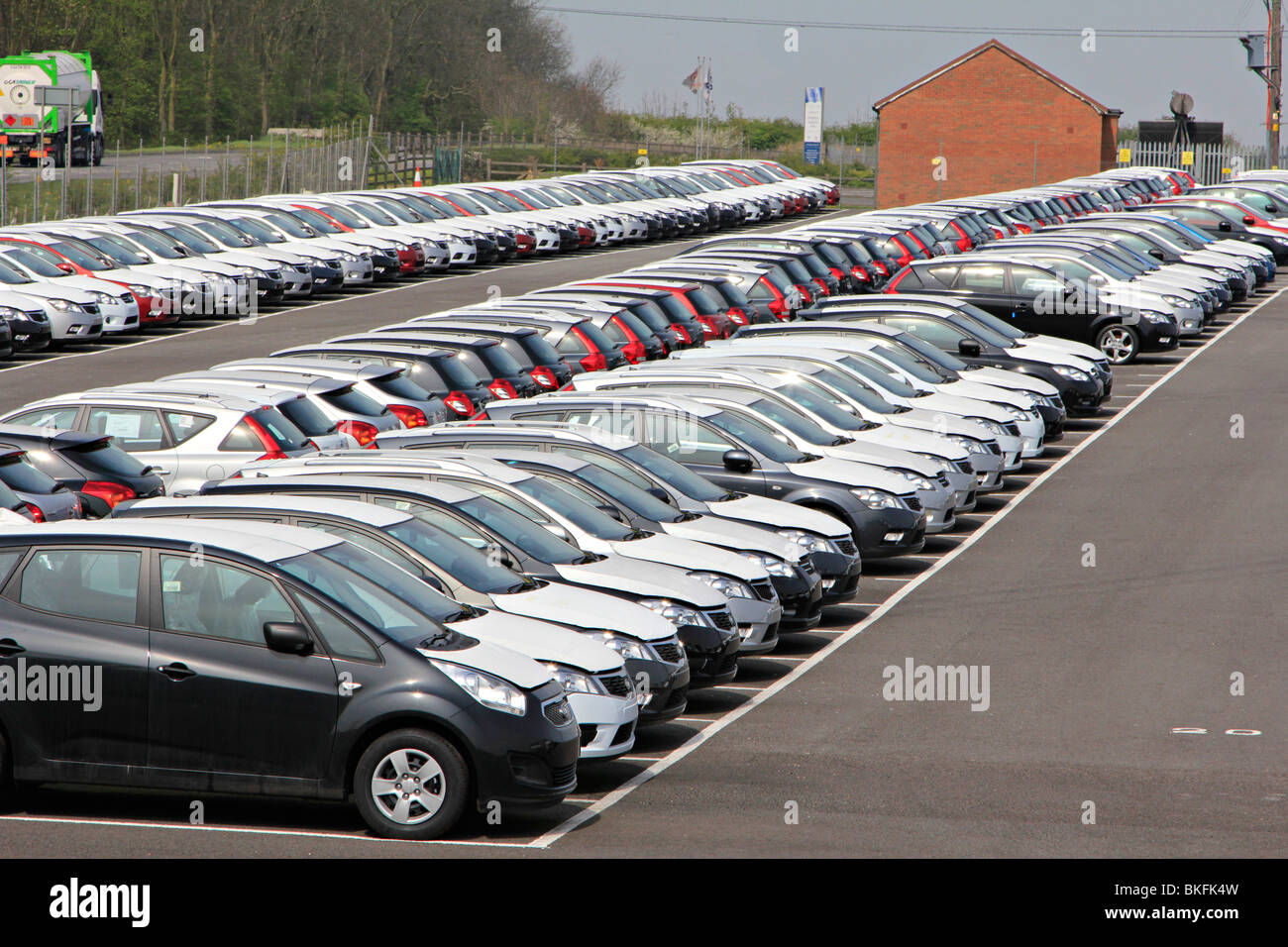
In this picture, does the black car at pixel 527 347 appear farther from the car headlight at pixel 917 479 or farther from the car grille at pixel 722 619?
the car grille at pixel 722 619

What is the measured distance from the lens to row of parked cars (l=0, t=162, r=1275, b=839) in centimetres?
882

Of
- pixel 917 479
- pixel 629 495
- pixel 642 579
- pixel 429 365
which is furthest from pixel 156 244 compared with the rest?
pixel 642 579

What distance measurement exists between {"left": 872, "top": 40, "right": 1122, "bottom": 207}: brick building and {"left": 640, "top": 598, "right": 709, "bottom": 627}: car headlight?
193ft

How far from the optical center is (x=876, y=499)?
15852 mm

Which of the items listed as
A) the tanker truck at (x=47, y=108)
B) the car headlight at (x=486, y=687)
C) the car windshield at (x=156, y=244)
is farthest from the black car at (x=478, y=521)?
the tanker truck at (x=47, y=108)

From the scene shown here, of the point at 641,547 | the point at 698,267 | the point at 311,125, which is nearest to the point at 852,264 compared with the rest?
the point at 698,267

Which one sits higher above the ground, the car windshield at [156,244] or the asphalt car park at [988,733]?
the car windshield at [156,244]

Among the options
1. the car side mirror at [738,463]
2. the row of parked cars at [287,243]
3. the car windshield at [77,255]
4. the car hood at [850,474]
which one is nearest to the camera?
the car side mirror at [738,463]

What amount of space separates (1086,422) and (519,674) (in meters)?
16.9

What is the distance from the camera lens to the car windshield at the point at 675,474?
14.5m

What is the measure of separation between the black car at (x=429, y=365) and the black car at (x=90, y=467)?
376cm

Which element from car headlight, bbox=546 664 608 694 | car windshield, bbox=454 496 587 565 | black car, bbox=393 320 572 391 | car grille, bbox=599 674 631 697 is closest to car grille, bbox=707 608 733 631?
car windshield, bbox=454 496 587 565

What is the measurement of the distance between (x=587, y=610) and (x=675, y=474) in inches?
164
